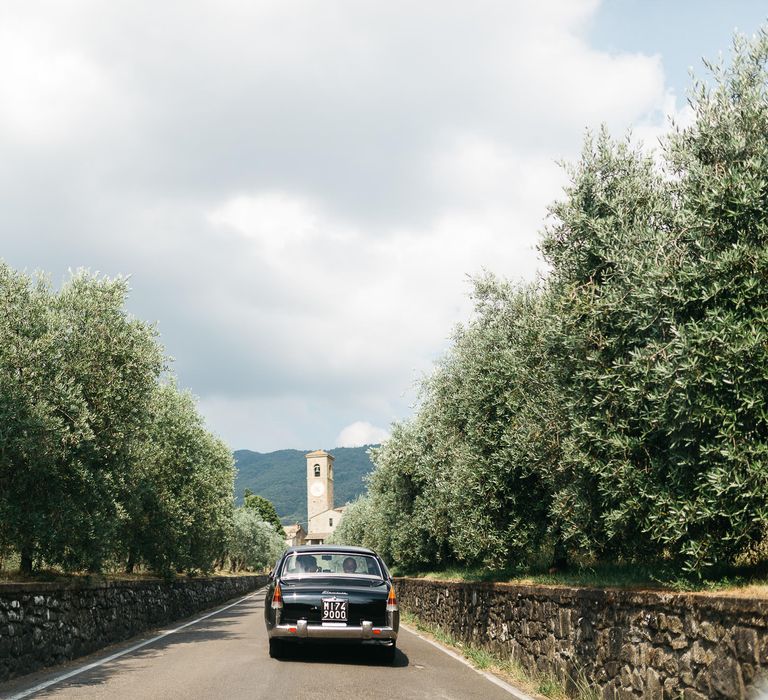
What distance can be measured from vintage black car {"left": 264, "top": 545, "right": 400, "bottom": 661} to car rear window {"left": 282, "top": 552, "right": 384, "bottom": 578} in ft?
0.43

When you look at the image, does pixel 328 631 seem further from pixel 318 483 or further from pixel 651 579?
pixel 318 483

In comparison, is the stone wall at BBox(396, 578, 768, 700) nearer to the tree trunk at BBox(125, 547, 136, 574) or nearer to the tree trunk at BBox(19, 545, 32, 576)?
the tree trunk at BBox(19, 545, 32, 576)

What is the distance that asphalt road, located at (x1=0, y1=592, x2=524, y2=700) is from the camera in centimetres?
845

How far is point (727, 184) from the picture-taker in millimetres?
6754

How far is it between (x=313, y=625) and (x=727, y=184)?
7.86 meters

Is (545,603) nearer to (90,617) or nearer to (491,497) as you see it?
(491,497)

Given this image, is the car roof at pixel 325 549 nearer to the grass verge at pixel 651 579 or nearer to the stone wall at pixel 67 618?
the grass verge at pixel 651 579

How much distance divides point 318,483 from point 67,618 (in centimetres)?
14891

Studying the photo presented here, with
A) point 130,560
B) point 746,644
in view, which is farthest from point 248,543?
point 746,644

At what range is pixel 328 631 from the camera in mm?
10305

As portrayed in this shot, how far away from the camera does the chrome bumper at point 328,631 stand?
1030 cm

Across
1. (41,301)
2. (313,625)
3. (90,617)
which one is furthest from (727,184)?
(90,617)

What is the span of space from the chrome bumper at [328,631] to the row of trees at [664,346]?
129 inches

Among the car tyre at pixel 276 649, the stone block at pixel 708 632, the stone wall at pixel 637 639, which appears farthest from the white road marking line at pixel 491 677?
the stone block at pixel 708 632
